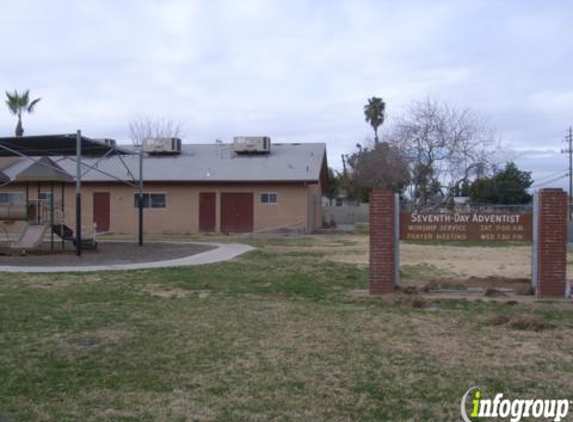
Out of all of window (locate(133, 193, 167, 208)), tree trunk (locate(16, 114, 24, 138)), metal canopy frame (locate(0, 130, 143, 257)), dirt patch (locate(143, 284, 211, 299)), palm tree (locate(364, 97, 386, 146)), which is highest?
palm tree (locate(364, 97, 386, 146))

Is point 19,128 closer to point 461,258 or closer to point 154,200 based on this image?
point 154,200

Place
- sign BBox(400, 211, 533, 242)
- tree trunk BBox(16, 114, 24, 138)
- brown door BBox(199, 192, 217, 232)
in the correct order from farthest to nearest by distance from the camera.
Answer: tree trunk BBox(16, 114, 24, 138)
brown door BBox(199, 192, 217, 232)
sign BBox(400, 211, 533, 242)

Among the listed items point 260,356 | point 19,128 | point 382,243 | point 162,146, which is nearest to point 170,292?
point 382,243


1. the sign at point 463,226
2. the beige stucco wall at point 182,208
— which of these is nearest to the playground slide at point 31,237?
the beige stucco wall at point 182,208

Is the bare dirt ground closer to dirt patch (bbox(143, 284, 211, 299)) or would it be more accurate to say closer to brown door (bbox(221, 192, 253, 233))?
dirt patch (bbox(143, 284, 211, 299))

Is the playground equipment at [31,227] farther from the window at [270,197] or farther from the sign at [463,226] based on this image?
the window at [270,197]

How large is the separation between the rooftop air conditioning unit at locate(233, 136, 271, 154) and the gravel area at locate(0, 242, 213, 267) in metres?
15.7

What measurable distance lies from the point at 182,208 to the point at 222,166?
3.36 meters

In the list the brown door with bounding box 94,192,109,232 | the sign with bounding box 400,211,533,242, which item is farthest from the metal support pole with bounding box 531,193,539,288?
the brown door with bounding box 94,192,109,232

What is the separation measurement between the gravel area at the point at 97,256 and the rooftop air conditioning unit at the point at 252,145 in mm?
15737

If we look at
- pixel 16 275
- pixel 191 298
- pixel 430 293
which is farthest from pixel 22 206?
pixel 430 293

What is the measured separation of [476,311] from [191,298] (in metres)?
4.73

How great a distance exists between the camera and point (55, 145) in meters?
23.6

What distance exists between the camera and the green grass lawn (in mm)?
5367
